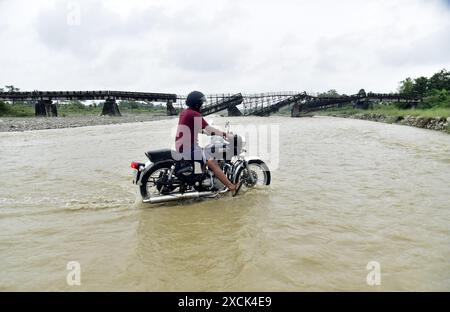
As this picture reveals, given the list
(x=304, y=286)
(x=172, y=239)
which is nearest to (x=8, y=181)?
(x=172, y=239)

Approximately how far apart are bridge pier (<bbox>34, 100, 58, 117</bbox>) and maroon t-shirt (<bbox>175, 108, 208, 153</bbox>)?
4031 cm

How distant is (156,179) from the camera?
6066mm

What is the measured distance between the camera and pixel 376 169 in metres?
8.51

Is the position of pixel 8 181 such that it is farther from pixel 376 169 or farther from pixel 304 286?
pixel 376 169

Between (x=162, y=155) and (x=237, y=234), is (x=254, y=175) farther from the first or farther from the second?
(x=237, y=234)

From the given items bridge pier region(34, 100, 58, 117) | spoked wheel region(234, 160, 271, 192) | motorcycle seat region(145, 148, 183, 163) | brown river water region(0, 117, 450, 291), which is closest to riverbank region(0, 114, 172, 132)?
bridge pier region(34, 100, 58, 117)

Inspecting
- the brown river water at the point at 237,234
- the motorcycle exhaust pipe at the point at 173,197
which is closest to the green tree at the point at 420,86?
the brown river water at the point at 237,234

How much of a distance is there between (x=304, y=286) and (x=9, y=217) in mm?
4870

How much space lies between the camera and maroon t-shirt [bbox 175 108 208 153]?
18.6 feet

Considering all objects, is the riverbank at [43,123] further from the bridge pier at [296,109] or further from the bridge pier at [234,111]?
the bridge pier at [296,109]

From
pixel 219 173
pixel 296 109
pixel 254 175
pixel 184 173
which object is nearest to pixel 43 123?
pixel 184 173

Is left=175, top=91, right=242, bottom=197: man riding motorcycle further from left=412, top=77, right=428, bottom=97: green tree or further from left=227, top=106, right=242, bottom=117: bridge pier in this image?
left=412, top=77, right=428, bottom=97: green tree

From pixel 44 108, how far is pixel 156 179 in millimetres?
40476
